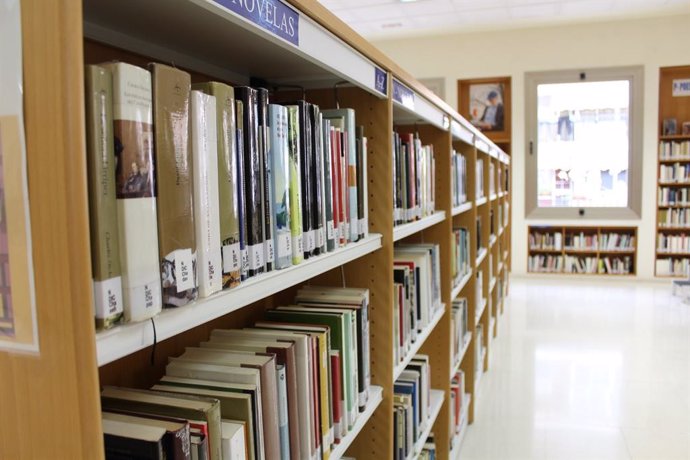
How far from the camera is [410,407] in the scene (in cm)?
179

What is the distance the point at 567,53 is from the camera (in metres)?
7.38

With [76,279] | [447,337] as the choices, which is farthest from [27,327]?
[447,337]

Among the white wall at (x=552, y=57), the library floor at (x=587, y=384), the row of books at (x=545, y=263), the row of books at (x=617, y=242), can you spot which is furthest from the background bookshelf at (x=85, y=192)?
the row of books at (x=617, y=242)

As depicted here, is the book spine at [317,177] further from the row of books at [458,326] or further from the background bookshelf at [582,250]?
the background bookshelf at [582,250]

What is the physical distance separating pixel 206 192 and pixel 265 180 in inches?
6.5

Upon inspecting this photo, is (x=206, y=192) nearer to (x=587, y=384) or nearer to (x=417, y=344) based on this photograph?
(x=417, y=344)

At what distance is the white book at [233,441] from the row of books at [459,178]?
1.90 metres

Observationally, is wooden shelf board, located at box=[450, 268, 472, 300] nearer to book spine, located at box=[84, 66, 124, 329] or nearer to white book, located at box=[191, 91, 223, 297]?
white book, located at box=[191, 91, 223, 297]

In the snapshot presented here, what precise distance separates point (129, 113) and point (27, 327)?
0.23m

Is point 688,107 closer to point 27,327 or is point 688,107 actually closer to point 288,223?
point 288,223

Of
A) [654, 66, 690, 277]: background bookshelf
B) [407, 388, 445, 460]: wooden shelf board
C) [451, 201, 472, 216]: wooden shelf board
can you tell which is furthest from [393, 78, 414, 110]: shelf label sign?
[654, 66, 690, 277]: background bookshelf

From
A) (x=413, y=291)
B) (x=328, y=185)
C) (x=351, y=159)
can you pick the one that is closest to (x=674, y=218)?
(x=413, y=291)

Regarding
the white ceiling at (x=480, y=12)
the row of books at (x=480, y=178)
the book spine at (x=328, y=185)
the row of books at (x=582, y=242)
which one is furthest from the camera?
the row of books at (x=582, y=242)

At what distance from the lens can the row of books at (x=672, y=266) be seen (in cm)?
720
